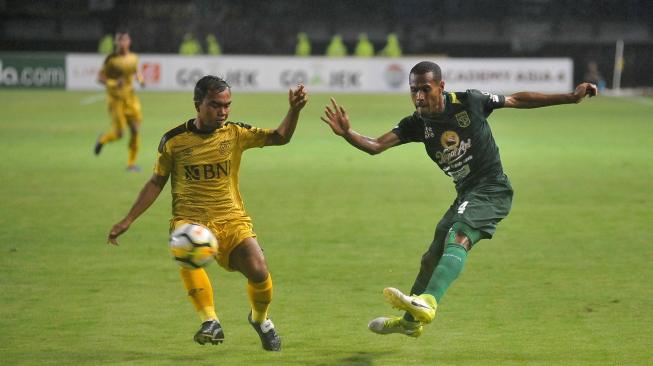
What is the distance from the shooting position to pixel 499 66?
1695 inches

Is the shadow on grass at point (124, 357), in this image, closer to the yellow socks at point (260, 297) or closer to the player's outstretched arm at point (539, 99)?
the yellow socks at point (260, 297)

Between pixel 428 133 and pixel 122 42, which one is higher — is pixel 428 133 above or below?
above

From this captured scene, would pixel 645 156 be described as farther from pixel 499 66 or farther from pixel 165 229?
pixel 499 66

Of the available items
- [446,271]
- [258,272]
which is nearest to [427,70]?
[446,271]

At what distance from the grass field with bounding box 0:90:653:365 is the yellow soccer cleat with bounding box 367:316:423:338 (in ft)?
0.56

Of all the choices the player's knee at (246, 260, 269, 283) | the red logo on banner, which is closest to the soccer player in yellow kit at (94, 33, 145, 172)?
the player's knee at (246, 260, 269, 283)

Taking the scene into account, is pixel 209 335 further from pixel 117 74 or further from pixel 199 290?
pixel 117 74

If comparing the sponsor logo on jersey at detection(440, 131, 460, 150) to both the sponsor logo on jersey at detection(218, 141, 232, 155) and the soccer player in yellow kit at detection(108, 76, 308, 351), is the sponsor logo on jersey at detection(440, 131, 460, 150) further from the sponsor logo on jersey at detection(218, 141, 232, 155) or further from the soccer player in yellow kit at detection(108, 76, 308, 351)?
the sponsor logo on jersey at detection(218, 141, 232, 155)

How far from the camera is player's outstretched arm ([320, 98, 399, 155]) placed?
7598 mm

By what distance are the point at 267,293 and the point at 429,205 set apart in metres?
7.76

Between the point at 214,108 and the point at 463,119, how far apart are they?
67.8 inches

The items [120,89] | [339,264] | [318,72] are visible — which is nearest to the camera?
[339,264]

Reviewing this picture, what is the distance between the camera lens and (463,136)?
7699 millimetres

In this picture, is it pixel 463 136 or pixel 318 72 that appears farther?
pixel 318 72
